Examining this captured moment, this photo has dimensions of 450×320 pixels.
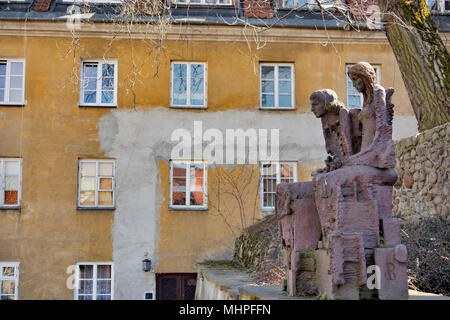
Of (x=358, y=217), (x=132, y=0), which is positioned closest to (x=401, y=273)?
(x=358, y=217)

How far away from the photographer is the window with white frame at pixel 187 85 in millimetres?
15102

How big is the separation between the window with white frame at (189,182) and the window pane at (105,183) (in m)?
1.76

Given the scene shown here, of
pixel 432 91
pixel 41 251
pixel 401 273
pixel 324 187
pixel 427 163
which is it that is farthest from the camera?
pixel 41 251

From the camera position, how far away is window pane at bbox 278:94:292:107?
50.2 ft

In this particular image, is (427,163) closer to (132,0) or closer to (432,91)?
(432,91)

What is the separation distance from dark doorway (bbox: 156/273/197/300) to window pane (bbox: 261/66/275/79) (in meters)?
6.08

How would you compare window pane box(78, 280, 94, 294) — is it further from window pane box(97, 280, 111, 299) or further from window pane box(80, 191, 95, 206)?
window pane box(80, 191, 95, 206)

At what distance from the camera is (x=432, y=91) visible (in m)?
9.38

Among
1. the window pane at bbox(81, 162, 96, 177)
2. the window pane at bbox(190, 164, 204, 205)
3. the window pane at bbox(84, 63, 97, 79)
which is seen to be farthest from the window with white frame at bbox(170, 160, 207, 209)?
the window pane at bbox(84, 63, 97, 79)

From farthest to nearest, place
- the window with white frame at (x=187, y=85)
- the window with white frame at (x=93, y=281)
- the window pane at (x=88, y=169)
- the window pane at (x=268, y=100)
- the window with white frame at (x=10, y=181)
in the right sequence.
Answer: the window pane at (x=268, y=100)
the window with white frame at (x=187, y=85)
the window pane at (x=88, y=169)
the window with white frame at (x=10, y=181)
the window with white frame at (x=93, y=281)

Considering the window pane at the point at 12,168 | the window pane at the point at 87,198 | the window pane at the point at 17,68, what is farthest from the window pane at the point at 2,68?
the window pane at the point at 87,198

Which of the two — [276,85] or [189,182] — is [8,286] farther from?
[276,85]

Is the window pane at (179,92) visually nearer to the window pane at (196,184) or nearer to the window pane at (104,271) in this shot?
the window pane at (196,184)
